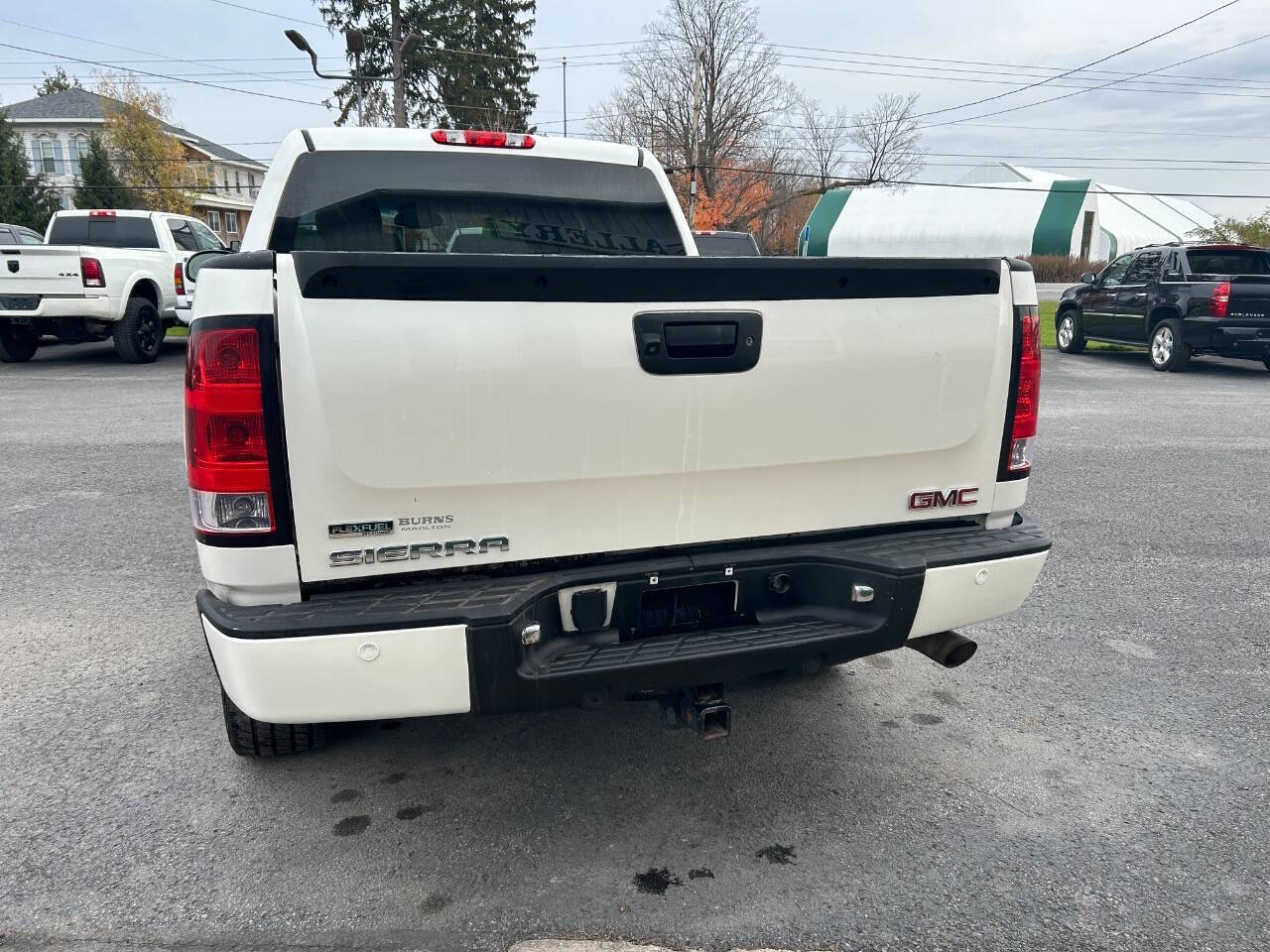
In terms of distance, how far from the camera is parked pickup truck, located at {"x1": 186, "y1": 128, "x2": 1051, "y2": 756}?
2188 mm

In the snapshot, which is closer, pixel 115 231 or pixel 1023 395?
pixel 1023 395

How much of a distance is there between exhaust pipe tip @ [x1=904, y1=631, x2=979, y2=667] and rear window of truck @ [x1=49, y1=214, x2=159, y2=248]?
15.0 m

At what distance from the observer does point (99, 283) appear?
1248 cm

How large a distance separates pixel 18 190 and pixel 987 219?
175 ft

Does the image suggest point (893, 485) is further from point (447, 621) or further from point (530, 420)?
point (447, 621)

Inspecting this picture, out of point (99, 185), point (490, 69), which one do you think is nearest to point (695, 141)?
point (490, 69)

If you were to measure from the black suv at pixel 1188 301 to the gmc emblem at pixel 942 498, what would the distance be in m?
12.5

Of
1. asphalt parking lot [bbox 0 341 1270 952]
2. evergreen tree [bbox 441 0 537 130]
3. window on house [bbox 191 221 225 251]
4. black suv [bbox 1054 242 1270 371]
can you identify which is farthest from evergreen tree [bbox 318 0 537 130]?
asphalt parking lot [bbox 0 341 1270 952]

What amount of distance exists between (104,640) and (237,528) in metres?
2.49

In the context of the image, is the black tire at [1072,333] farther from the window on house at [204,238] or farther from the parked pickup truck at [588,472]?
the parked pickup truck at [588,472]

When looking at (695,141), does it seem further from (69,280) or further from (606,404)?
(606,404)

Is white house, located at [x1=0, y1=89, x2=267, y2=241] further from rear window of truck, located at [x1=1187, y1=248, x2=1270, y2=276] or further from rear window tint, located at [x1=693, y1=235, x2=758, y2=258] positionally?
rear window of truck, located at [x1=1187, y1=248, x2=1270, y2=276]

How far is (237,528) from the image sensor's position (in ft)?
7.34

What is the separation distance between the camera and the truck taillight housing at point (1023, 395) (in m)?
2.84
